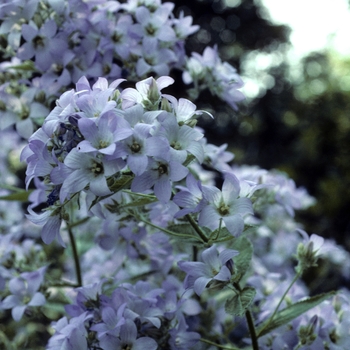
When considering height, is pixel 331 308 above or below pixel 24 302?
above

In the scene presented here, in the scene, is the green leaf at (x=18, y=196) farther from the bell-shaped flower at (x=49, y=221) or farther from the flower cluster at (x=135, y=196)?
the bell-shaped flower at (x=49, y=221)

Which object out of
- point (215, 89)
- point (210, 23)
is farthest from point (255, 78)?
point (215, 89)

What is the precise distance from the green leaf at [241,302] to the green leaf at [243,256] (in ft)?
0.10

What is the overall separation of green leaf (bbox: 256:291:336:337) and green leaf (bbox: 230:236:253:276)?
0.38ft

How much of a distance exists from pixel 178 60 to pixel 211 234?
0.53 metres

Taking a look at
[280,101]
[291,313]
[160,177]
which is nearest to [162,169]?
[160,177]

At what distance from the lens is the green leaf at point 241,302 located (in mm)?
682

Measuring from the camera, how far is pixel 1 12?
38.9 inches

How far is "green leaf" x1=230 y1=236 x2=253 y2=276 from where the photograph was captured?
75 cm

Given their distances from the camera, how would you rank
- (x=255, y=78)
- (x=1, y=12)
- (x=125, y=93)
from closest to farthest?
(x=125, y=93)
(x=1, y=12)
(x=255, y=78)

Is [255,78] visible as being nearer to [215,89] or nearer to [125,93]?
[215,89]

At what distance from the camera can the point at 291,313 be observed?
0.81 metres

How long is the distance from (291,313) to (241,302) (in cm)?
16

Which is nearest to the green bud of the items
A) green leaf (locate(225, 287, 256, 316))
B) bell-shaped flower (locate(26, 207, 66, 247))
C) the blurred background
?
bell-shaped flower (locate(26, 207, 66, 247))
